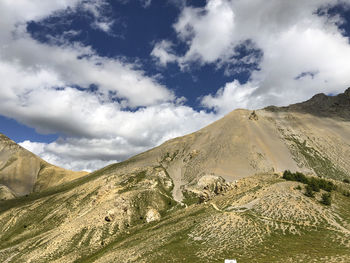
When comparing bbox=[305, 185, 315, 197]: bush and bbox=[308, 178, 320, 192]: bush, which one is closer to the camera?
bbox=[305, 185, 315, 197]: bush

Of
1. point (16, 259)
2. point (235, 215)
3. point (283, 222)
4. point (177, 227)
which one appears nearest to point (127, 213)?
point (16, 259)

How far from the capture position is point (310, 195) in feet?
209

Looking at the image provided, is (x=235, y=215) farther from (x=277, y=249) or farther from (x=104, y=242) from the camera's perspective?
(x=104, y=242)

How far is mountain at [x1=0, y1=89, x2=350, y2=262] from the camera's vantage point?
47.1 m

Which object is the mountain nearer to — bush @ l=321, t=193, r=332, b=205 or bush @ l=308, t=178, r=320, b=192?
bush @ l=321, t=193, r=332, b=205

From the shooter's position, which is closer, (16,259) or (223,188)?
(16,259)

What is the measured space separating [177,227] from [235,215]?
16.4m

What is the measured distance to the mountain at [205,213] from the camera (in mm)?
47062

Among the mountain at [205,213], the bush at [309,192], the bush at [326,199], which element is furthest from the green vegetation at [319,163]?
the bush at [326,199]

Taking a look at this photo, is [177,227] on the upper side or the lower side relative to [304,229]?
upper

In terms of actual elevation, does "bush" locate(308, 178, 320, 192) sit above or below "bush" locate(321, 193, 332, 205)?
above

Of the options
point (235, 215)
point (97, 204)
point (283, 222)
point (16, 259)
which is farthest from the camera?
point (97, 204)

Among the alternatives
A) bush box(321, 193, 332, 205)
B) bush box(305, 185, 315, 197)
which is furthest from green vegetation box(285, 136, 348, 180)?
bush box(321, 193, 332, 205)

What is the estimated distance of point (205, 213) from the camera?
2763 inches
